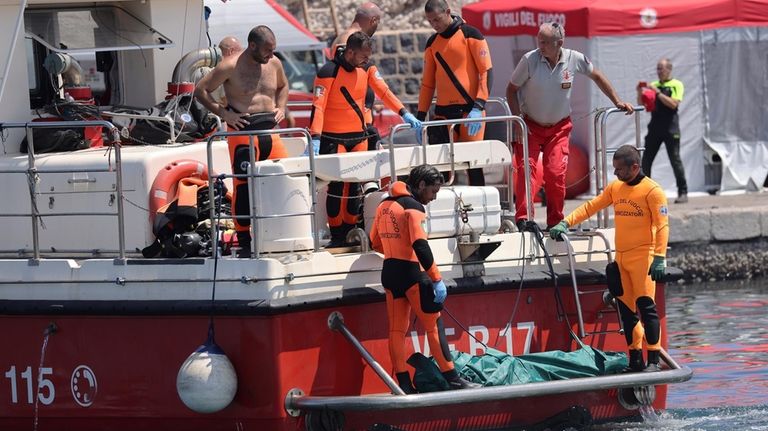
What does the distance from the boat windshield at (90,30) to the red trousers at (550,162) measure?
98.4 inches

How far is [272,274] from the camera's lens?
8.55m

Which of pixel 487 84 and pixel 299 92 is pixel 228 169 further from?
pixel 299 92

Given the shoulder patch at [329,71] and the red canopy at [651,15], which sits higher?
the red canopy at [651,15]

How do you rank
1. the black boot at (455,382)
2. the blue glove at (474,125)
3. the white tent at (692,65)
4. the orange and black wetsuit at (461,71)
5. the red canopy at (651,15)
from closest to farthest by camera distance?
1. the black boot at (455,382)
2. the blue glove at (474,125)
3. the orange and black wetsuit at (461,71)
4. the red canopy at (651,15)
5. the white tent at (692,65)

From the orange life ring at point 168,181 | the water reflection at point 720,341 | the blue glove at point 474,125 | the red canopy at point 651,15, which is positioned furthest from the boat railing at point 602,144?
the red canopy at point 651,15

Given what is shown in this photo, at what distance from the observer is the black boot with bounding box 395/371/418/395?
28.7 ft

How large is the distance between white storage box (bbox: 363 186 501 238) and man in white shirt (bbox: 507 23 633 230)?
22.2 inches

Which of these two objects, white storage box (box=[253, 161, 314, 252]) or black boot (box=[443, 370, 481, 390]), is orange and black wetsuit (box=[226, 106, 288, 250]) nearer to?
white storage box (box=[253, 161, 314, 252])

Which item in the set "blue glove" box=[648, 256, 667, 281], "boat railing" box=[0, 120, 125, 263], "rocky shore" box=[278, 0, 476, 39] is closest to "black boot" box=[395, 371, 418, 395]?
"blue glove" box=[648, 256, 667, 281]

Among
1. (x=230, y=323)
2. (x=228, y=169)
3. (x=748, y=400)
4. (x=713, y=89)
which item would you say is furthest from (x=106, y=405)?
(x=713, y=89)

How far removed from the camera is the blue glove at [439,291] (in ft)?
28.2

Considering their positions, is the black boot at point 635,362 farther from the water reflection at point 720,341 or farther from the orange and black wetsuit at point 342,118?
the orange and black wetsuit at point 342,118

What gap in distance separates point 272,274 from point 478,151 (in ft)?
5.72

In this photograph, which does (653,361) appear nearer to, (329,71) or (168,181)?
(329,71)
